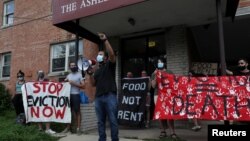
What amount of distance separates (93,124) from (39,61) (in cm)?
579

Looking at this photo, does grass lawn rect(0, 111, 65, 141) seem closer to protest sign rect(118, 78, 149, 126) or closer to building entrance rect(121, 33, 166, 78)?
protest sign rect(118, 78, 149, 126)

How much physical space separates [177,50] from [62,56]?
203 inches

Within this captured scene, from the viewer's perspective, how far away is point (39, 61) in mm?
13297

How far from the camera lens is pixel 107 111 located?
5672 mm

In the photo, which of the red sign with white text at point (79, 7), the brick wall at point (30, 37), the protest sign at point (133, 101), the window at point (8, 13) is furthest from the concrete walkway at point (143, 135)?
the window at point (8, 13)

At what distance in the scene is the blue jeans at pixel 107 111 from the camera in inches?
219

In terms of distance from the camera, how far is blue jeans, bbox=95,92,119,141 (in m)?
5.57

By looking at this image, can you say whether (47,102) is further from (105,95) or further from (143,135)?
(105,95)

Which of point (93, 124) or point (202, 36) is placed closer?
point (93, 124)

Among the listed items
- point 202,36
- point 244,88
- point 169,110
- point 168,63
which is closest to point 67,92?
point 169,110

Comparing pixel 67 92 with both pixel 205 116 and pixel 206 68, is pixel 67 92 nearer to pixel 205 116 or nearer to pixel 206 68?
pixel 205 116

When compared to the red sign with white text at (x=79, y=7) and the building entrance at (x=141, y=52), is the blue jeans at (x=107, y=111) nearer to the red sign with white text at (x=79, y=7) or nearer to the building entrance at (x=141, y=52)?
the red sign with white text at (x=79, y=7)

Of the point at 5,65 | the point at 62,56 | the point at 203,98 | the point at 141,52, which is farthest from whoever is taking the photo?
the point at 5,65

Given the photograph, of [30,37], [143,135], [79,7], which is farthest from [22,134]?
[30,37]
